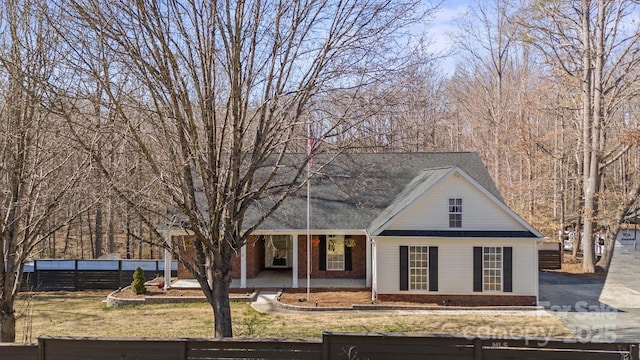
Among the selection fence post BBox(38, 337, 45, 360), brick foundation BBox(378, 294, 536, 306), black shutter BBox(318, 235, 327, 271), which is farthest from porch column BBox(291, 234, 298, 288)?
fence post BBox(38, 337, 45, 360)

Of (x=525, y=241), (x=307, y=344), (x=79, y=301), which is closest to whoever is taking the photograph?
(x=307, y=344)

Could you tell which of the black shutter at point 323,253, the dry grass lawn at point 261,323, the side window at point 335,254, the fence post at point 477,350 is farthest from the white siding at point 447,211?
the fence post at point 477,350

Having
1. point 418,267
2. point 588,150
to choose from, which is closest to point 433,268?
point 418,267

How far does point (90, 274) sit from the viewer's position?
21609 mm

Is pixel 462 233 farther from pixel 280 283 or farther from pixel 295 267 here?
pixel 280 283

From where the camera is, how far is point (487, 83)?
37.7 metres

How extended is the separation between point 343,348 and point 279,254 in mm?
15271

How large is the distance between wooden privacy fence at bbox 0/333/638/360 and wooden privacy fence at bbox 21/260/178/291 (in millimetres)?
14690

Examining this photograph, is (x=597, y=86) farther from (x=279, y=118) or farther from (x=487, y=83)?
Answer: (x=279, y=118)

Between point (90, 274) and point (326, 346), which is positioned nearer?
point (326, 346)

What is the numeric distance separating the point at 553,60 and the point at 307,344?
21457mm

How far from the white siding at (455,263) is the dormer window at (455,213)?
1.98 ft

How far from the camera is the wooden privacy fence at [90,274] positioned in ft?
70.4

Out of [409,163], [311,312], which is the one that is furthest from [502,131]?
[311,312]
